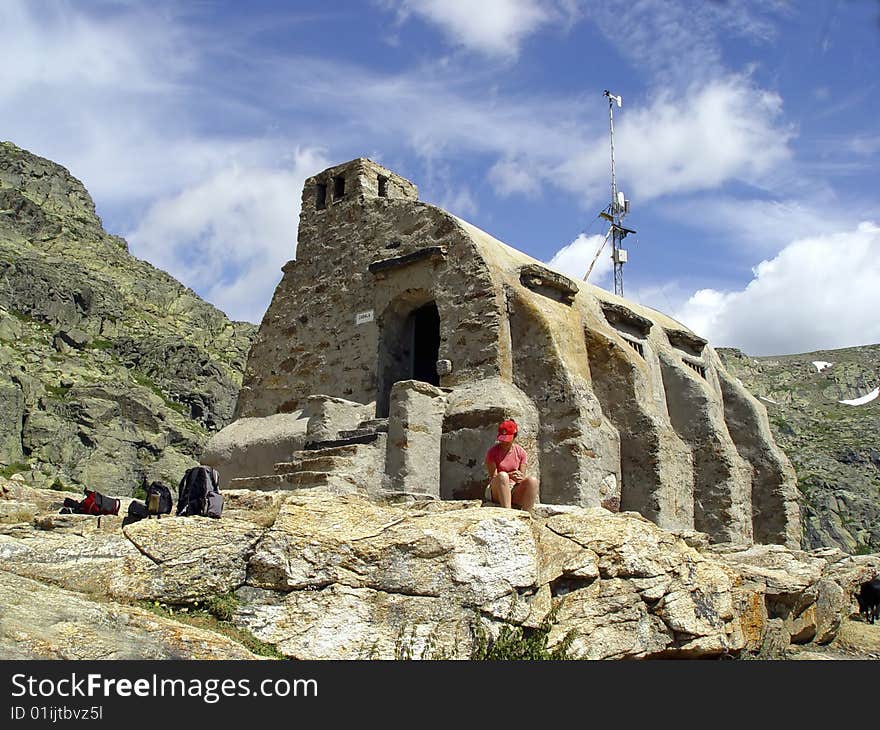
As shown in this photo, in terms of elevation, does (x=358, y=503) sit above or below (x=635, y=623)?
above

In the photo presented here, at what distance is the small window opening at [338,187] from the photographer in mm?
16750

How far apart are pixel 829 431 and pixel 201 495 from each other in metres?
56.6

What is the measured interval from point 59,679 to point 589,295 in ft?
40.8

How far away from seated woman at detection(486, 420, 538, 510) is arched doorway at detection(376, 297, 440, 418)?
4.60 meters

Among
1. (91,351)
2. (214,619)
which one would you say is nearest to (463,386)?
(214,619)

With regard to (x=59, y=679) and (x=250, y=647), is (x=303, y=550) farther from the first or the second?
(x=59, y=679)

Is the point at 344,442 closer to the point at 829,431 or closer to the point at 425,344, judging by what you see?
the point at 425,344

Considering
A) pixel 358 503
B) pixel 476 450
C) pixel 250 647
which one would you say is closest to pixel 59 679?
pixel 250 647

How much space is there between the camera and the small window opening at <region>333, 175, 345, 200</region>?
659 inches

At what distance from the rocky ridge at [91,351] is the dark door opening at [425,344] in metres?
33.2

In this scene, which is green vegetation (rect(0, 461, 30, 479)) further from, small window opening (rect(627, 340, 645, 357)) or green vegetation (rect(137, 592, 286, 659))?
green vegetation (rect(137, 592, 286, 659))

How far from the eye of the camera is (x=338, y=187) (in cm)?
1683

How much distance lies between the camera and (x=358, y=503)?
877 cm

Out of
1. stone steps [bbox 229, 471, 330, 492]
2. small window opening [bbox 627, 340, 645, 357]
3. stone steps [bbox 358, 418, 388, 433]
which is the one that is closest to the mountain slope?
small window opening [bbox 627, 340, 645, 357]
